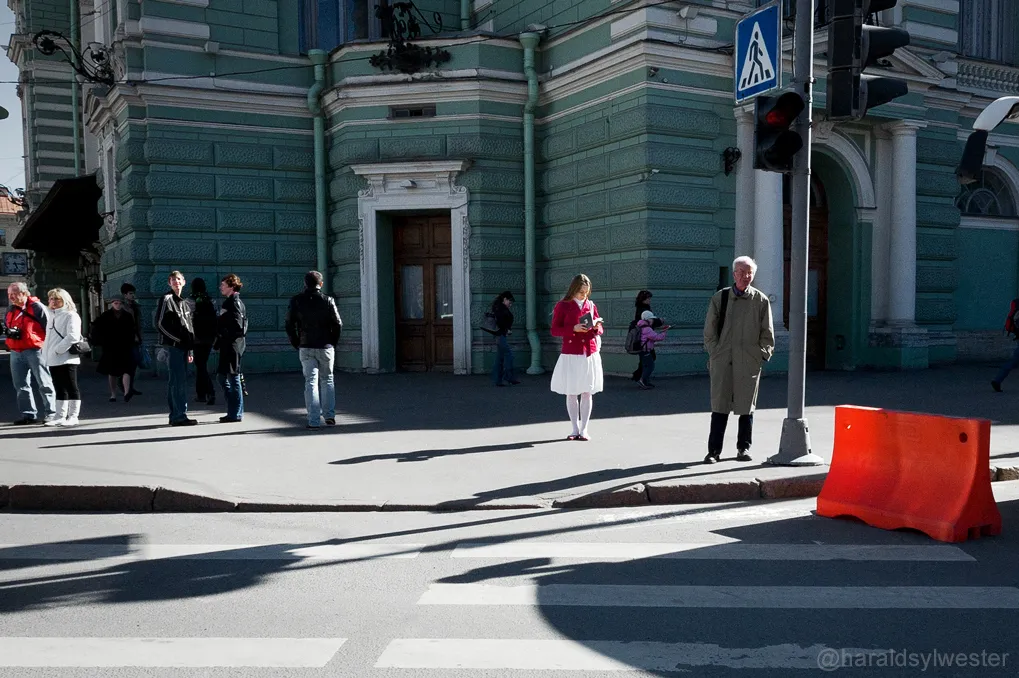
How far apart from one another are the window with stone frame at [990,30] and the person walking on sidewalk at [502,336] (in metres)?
12.0

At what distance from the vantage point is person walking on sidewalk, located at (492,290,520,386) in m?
14.1

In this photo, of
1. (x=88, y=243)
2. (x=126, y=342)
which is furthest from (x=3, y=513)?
(x=88, y=243)

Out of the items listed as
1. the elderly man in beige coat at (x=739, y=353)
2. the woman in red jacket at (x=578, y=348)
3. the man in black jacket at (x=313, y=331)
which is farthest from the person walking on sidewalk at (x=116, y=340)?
the elderly man in beige coat at (x=739, y=353)

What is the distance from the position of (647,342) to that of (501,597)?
9.12 m

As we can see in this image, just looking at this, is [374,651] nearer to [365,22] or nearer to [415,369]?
[415,369]

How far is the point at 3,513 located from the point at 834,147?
1474 cm

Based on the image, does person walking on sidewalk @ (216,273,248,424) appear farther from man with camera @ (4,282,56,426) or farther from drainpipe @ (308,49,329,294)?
drainpipe @ (308,49,329,294)

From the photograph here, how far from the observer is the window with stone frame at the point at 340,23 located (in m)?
17.8

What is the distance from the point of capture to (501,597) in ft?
14.1

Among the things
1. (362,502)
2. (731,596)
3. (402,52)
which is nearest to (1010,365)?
(731,596)

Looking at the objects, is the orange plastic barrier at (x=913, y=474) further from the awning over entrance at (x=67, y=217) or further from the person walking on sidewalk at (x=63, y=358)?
the awning over entrance at (x=67, y=217)

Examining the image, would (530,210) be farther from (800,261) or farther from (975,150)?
(975,150)

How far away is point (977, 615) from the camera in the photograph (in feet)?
12.9

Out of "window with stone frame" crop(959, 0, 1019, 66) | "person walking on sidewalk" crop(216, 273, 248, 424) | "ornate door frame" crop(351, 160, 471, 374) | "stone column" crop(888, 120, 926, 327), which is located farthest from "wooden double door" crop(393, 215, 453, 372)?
"window with stone frame" crop(959, 0, 1019, 66)
